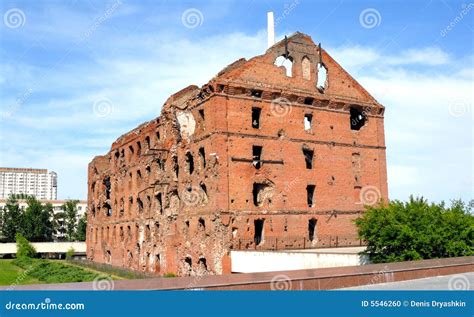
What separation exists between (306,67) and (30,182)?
149m

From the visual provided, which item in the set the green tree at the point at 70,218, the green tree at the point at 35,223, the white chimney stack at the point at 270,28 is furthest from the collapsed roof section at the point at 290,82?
the green tree at the point at 70,218

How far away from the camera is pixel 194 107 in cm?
2692

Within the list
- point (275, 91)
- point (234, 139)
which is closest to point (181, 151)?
point (234, 139)

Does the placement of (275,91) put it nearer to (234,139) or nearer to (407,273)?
(234,139)

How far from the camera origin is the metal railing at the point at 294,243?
78.2 ft

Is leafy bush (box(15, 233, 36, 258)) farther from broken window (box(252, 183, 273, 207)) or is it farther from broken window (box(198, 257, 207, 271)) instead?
broken window (box(252, 183, 273, 207))

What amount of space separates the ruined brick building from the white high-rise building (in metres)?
138

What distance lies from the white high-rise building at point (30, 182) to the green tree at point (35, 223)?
96.6 meters

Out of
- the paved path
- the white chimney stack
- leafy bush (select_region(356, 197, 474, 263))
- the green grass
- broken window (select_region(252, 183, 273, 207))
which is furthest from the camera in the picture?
the green grass

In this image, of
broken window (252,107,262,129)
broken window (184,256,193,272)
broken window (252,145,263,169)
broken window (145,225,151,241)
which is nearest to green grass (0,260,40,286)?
broken window (145,225,151,241)

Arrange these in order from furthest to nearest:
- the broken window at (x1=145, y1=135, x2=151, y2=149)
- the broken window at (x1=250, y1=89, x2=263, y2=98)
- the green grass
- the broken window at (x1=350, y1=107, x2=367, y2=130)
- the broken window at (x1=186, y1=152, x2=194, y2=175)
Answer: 1. the broken window at (x1=145, y1=135, x2=151, y2=149)
2. the green grass
3. the broken window at (x1=350, y1=107, x2=367, y2=130)
4. the broken window at (x1=186, y1=152, x2=194, y2=175)
5. the broken window at (x1=250, y1=89, x2=263, y2=98)

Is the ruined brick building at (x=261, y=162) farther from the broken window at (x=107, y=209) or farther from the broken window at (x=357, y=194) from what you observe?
the broken window at (x=107, y=209)

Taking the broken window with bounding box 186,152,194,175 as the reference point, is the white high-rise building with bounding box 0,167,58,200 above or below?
above

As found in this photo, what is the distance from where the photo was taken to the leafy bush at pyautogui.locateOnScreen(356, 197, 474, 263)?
1722 cm
